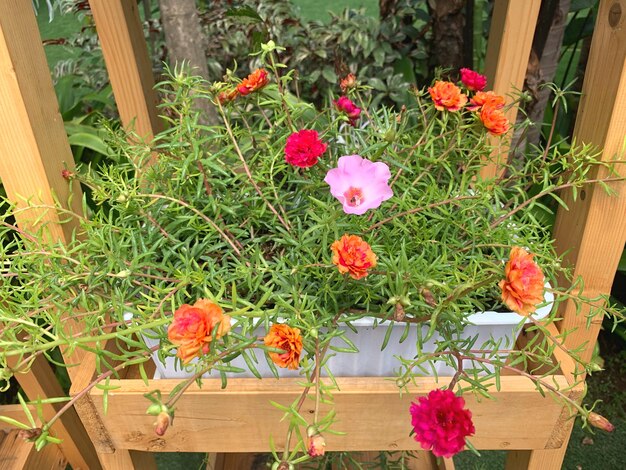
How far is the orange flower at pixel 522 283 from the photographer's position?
1.28ft

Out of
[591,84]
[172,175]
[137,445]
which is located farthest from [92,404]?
[591,84]

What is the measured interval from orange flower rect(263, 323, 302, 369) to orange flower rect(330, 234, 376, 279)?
65 millimetres

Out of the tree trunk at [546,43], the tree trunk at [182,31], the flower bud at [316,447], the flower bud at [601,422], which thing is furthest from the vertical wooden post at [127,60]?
the tree trunk at [546,43]

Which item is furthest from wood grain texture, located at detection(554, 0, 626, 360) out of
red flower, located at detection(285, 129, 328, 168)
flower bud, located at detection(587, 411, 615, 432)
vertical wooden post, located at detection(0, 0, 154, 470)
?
vertical wooden post, located at detection(0, 0, 154, 470)

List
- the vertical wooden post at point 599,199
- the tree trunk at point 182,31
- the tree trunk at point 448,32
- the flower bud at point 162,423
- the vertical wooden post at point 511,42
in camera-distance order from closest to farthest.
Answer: the flower bud at point 162,423 < the vertical wooden post at point 599,199 < the vertical wooden post at point 511,42 < the tree trunk at point 182,31 < the tree trunk at point 448,32

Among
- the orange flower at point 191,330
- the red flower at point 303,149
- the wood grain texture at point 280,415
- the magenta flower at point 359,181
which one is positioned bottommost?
the wood grain texture at point 280,415

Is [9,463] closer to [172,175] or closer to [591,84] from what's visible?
[172,175]

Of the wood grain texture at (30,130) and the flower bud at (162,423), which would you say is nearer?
the flower bud at (162,423)

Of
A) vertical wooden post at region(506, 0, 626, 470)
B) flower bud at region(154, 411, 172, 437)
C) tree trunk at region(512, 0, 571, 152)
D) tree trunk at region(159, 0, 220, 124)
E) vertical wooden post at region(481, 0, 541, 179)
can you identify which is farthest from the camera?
tree trunk at region(512, 0, 571, 152)

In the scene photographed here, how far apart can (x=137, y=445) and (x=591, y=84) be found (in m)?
0.67

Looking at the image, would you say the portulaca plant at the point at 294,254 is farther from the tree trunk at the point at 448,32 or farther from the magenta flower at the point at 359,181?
the tree trunk at the point at 448,32

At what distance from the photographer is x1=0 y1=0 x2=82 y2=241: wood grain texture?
23.1 inches

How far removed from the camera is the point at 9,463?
95 cm

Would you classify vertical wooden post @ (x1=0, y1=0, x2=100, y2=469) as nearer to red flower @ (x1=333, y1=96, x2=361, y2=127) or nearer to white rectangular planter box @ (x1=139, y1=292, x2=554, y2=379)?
white rectangular planter box @ (x1=139, y1=292, x2=554, y2=379)
